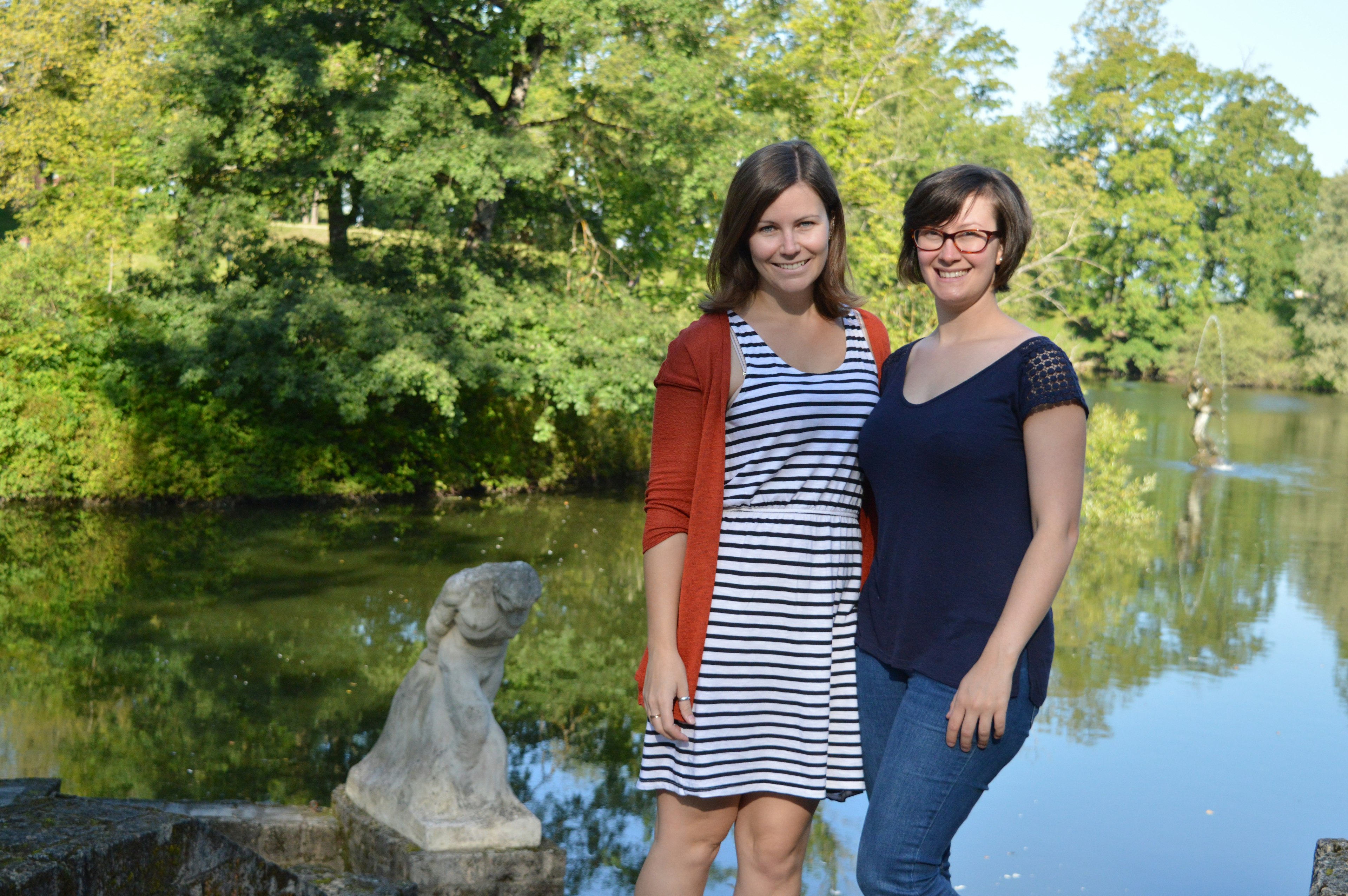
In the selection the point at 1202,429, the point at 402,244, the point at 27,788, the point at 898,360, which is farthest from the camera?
the point at 1202,429

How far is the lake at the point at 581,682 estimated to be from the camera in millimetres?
6164

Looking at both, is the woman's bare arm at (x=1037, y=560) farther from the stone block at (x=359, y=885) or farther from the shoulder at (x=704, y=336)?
the stone block at (x=359, y=885)

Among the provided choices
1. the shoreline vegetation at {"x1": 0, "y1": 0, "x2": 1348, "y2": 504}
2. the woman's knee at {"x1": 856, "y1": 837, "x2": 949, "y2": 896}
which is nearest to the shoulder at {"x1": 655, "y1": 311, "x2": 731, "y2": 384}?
the woman's knee at {"x1": 856, "y1": 837, "x2": 949, "y2": 896}

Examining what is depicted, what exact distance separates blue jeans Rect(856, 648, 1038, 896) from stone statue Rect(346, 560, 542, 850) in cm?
250

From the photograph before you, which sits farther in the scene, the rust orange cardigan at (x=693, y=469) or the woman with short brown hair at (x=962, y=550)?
the rust orange cardigan at (x=693, y=469)

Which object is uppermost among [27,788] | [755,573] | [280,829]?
[755,573]

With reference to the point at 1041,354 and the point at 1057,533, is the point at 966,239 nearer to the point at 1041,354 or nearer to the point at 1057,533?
the point at 1041,354

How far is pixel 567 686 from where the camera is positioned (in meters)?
8.55

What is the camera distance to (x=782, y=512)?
220 centimetres

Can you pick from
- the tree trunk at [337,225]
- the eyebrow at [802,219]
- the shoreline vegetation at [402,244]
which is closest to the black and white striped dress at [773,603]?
the eyebrow at [802,219]

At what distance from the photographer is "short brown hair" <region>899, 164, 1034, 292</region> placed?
2.19m

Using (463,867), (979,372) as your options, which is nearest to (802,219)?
(979,372)

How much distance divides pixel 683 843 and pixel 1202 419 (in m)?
22.6

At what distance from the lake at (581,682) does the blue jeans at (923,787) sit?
350 cm
